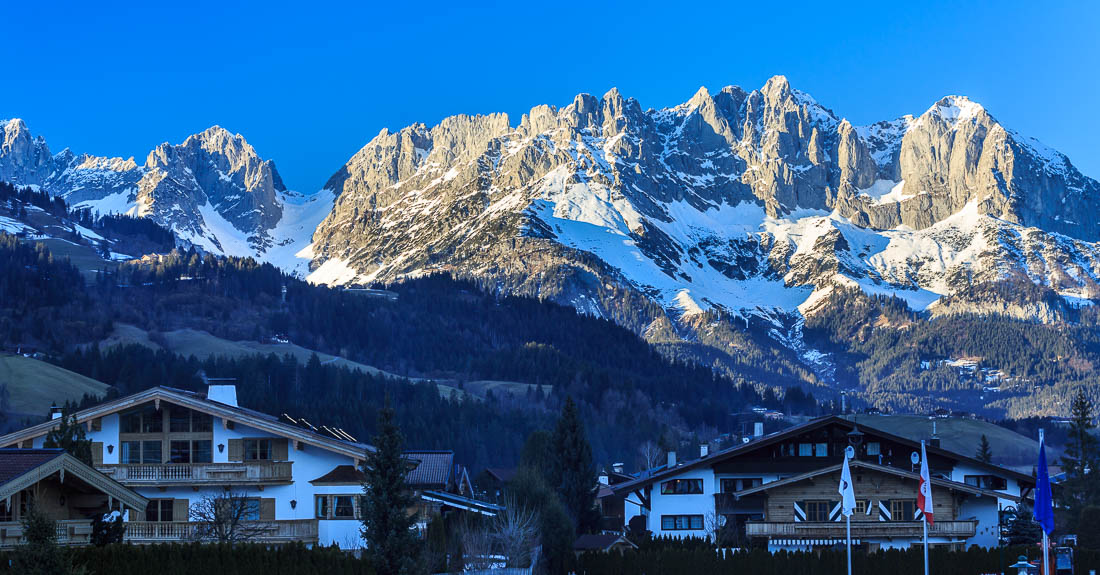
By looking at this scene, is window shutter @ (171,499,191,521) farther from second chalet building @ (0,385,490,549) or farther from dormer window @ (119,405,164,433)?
dormer window @ (119,405,164,433)

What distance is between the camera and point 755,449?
82500 millimetres

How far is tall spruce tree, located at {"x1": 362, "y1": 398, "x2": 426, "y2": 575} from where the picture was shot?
5019cm

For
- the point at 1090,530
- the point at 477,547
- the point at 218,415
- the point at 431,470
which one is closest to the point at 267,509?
the point at 218,415

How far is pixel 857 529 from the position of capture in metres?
74.9

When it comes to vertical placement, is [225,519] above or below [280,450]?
below

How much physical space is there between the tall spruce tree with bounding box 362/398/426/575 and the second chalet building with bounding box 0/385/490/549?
30.7 ft

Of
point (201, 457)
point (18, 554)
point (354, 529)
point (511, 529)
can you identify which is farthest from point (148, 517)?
point (18, 554)

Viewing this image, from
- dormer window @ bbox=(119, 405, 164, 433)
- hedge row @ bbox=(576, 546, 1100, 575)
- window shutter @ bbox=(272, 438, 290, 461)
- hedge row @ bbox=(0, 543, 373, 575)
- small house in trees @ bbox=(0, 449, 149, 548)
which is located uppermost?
dormer window @ bbox=(119, 405, 164, 433)

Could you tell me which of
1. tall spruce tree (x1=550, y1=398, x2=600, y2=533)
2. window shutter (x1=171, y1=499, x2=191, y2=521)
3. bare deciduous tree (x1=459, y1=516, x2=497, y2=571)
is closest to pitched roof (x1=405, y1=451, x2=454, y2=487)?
bare deciduous tree (x1=459, y1=516, x2=497, y2=571)

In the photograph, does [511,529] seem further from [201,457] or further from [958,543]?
[958,543]

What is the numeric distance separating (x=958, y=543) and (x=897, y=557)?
265 inches

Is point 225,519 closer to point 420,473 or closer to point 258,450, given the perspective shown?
point 258,450

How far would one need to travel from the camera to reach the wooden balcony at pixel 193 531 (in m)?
57.2

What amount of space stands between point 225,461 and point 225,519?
7.38m
